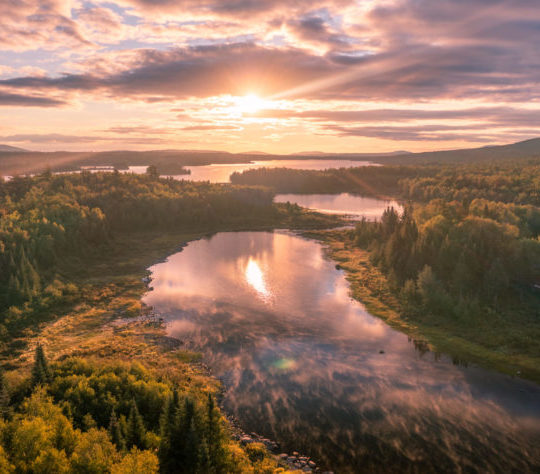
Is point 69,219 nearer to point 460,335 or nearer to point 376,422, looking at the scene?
point 376,422

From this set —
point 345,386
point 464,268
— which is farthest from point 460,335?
point 345,386

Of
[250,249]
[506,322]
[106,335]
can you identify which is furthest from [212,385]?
[250,249]

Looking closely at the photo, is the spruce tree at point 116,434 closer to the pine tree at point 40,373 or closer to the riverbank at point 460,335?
the pine tree at point 40,373

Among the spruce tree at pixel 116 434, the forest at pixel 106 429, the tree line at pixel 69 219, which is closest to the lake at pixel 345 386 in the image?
the forest at pixel 106 429

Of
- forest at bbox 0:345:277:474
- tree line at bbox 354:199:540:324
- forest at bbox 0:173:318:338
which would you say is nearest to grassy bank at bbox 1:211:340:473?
forest at bbox 0:345:277:474

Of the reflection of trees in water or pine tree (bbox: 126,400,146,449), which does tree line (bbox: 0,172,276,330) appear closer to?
pine tree (bbox: 126,400,146,449)
